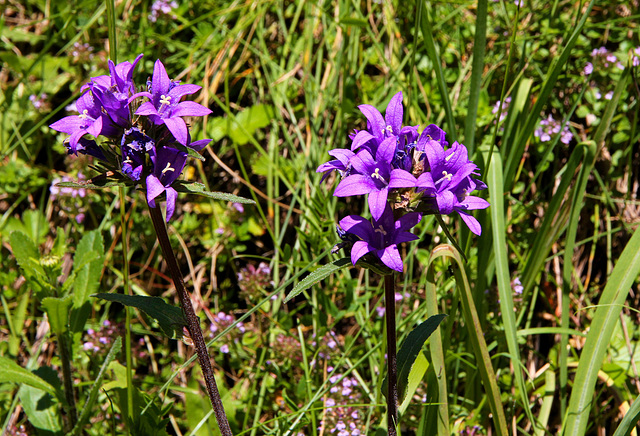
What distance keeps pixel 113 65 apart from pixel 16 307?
90.0 inches

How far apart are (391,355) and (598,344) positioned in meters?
0.85

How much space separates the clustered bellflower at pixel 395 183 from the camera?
1326 millimetres

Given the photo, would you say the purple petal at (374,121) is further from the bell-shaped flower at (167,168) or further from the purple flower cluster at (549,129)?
the purple flower cluster at (549,129)

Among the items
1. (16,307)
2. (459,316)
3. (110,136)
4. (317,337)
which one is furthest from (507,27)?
(16,307)

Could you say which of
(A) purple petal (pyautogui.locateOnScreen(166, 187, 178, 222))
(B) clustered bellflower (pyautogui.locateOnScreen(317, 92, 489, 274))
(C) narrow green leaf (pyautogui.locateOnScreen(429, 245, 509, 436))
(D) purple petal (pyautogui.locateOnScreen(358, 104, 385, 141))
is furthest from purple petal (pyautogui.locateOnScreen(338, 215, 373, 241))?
(A) purple petal (pyautogui.locateOnScreen(166, 187, 178, 222))

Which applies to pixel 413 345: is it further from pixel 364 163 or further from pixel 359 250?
pixel 364 163

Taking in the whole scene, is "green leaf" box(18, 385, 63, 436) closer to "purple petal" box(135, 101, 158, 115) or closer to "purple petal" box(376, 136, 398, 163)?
"purple petal" box(135, 101, 158, 115)

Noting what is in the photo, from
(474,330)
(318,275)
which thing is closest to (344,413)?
(474,330)

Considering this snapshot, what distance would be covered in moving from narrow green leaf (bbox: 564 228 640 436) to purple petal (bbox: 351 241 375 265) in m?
1.01

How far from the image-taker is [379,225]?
1.43m

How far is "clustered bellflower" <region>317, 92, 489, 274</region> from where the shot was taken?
1326 mm

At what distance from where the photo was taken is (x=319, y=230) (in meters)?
2.55

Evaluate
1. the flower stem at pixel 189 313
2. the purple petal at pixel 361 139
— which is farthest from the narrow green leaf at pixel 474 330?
the flower stem at pixel 189 313

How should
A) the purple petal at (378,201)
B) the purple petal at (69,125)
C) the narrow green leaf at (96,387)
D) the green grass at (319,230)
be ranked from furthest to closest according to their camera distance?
the green grass at (319,230), the narrow green leaf at (96,387), the purple petal at (69,125), the purple petal at (378,201)
